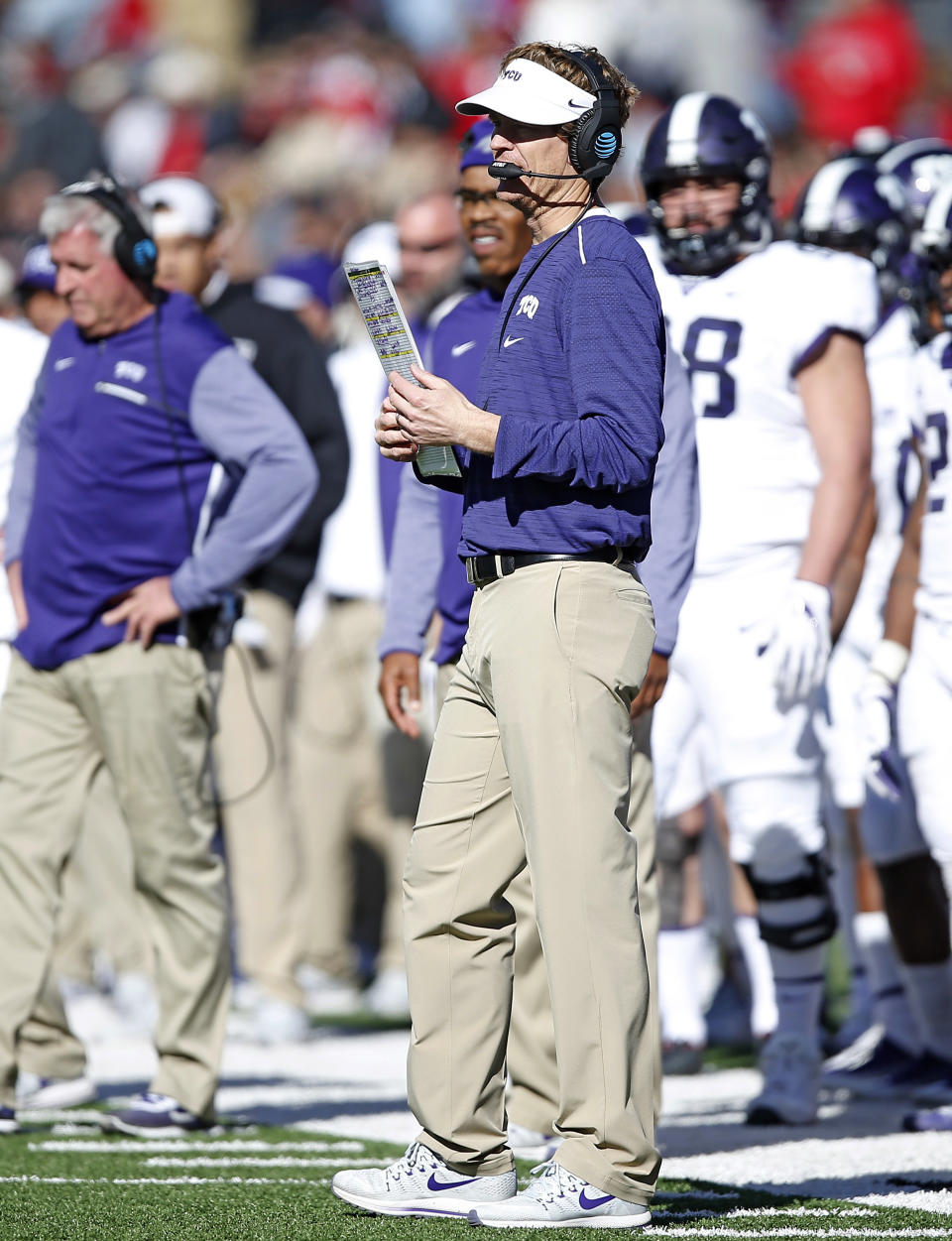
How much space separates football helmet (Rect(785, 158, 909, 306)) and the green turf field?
11.4ft

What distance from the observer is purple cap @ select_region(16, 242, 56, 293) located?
7.50 m

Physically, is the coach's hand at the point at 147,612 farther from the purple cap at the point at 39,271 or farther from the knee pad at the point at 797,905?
the purple cap at the point at 39,271

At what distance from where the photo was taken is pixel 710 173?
5805mm

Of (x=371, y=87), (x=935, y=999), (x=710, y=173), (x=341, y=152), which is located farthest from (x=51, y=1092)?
(x=371, y=87)

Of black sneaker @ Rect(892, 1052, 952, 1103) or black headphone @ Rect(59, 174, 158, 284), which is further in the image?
black sneaker @ Rect(892, 1052, 952, 1103)

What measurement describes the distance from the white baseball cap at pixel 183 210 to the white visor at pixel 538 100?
3236 millimetres

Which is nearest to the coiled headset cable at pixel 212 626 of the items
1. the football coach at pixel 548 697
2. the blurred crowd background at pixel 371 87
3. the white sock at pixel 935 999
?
the football coach at pixel 548 697

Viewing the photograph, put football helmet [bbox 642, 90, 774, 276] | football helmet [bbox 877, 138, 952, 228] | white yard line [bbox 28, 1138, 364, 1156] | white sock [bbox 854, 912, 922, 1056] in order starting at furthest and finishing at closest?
football helmet [bbox 877, 138, 952, 228]
white sock [bbox 854, 912, 922, 1056]
football helmet [bbox 642, 90, 774, 276]
white yard line [bbox 28, 1138, 364, 1156]

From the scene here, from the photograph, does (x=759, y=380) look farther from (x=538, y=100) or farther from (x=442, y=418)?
(x=442, y=418)

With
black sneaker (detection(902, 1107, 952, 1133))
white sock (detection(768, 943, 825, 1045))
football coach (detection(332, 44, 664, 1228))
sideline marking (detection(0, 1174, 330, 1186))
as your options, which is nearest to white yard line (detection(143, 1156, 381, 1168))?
sideline marking (detection(0, 1174, 330, 1186))

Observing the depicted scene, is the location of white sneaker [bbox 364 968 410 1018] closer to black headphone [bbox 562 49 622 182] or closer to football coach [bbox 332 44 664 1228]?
football coach [bbox 332 44 664 1228]

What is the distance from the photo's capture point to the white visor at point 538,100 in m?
4.09

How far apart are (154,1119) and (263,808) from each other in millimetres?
2589

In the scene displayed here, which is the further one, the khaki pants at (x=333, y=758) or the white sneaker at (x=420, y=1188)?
the khaki pants at (x=333, y=758)
